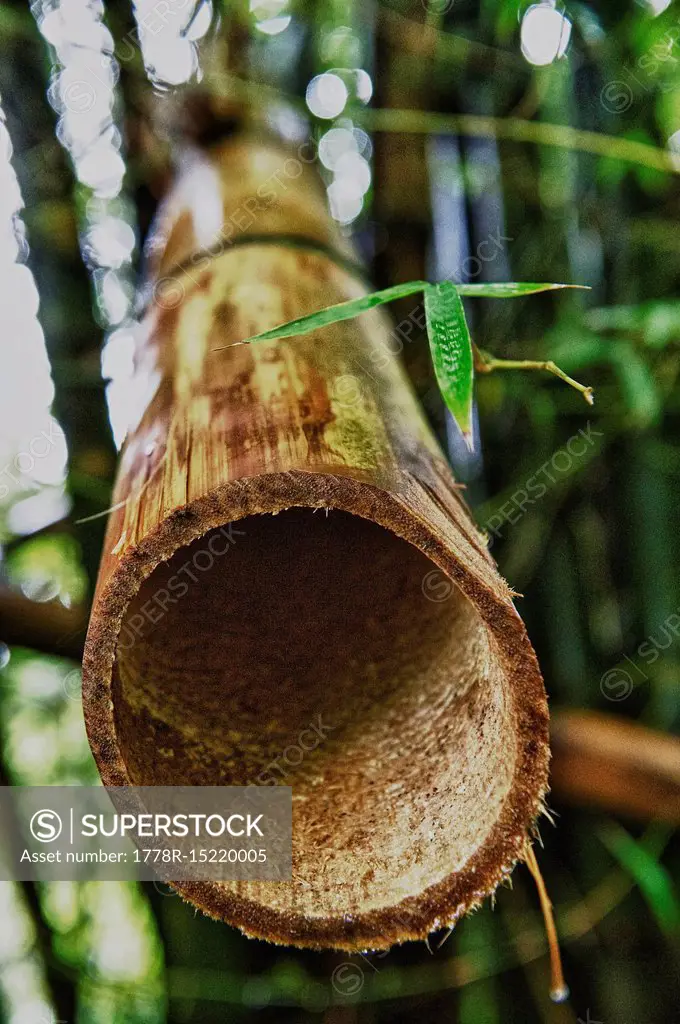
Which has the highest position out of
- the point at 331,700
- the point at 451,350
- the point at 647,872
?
the point at 451,350

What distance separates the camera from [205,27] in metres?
1.23

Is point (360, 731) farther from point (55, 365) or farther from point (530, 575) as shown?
point (55, 365)

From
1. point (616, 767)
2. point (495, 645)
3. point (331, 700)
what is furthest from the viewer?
point (616, 767)

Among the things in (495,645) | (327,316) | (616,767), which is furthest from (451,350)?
(616,767)

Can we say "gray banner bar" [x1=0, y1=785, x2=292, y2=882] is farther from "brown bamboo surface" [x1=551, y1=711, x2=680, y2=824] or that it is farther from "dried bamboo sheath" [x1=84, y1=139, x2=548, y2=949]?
"brown bamboo surface" [x1=551, y1=711, x2=680, y2=824]

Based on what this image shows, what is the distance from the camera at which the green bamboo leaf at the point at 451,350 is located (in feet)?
1.65

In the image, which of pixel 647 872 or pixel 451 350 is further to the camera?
pixel 647 872

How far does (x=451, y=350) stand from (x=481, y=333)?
855 millimetres

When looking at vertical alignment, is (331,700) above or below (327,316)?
below

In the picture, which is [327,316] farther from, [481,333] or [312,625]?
[481,333]

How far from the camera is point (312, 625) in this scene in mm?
711

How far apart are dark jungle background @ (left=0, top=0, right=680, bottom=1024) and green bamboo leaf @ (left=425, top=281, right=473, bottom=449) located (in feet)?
2.04

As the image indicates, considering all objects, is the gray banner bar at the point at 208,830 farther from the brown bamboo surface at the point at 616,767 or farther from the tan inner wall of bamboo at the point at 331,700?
the brown bamboo surface at the point at 616,767

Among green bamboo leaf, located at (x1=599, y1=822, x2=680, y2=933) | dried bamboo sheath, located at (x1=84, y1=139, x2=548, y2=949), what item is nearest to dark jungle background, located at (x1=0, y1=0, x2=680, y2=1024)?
green bamboo leaf, located at (x1=599, y1=822, x2=680, y2=933)
